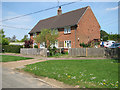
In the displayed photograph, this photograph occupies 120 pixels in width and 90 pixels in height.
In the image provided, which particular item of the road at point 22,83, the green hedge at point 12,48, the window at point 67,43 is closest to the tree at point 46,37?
the window at point 67,43

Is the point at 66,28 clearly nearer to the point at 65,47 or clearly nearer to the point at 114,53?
the point at 65,47

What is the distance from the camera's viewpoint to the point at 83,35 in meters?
24.3

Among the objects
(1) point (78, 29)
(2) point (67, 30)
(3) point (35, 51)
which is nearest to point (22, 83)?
(3) point (35, 51)

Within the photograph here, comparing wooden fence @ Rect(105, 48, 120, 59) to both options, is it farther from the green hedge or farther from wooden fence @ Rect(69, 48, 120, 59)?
the green hedge

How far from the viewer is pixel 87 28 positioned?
993 inches

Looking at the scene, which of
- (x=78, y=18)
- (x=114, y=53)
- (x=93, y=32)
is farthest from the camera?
Answer: (x=93, y=32)

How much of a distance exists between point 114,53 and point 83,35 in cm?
910

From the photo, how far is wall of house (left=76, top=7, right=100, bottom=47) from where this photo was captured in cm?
2367

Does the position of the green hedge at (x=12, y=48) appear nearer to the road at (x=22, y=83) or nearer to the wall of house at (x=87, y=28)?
the wall of house at (x=87, y=28)

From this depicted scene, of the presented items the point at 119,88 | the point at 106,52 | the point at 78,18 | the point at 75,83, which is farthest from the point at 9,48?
the point at 119,88

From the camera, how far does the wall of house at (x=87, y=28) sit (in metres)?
23.7

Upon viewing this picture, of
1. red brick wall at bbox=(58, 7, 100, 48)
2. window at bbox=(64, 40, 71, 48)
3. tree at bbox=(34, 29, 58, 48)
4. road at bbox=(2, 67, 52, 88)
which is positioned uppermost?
red brick wall at bbox=(58, 7, 100, 48)

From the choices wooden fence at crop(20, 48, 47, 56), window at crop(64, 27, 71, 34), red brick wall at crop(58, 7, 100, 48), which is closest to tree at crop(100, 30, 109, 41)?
red brick wall at crop(58, 7, 100, 48)

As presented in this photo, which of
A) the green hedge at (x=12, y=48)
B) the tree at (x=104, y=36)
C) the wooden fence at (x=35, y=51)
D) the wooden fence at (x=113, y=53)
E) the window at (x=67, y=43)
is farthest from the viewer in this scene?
the tree at (x=104, y=36)
